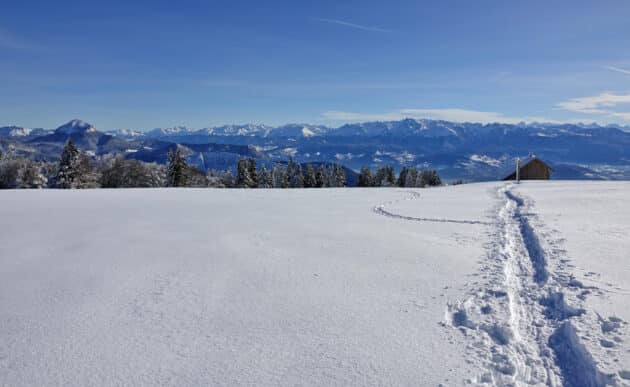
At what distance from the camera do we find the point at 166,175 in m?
61.7

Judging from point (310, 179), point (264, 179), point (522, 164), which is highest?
point (522, 164)

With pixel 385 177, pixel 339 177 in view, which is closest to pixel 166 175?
pixel 339 177

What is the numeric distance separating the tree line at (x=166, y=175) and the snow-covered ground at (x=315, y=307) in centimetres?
4903

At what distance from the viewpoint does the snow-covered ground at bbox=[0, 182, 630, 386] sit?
12.9 feet

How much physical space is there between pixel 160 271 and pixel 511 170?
53803 millimetres

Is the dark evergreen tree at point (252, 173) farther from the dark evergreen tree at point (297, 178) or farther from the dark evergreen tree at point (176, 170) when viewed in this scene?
the dark evergreen tree at point (297, 178)

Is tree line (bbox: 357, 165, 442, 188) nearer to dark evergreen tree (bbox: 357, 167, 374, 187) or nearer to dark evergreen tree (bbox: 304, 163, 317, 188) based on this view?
dark evergreen tree (bbox: 357, 167, 374, 187)

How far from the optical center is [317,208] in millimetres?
17312

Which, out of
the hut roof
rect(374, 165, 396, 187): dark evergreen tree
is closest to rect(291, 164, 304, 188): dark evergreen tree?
rect(374, 165, 396, 187): dark evergreen tree

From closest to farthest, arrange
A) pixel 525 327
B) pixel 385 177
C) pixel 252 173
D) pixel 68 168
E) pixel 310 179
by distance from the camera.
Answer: pixel 525 327, pixel 68 168, pixel 252 173, pixel 310 179, pixel 385 177

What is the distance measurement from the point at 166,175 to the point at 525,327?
63.5 meters

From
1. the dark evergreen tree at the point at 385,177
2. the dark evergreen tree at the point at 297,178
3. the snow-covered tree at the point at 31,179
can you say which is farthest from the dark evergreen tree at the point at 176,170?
the dark evergreen tree at the point at 385,177

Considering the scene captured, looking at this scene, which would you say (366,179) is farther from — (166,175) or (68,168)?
(68,168)

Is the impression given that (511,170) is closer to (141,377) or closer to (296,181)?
(296,181)
